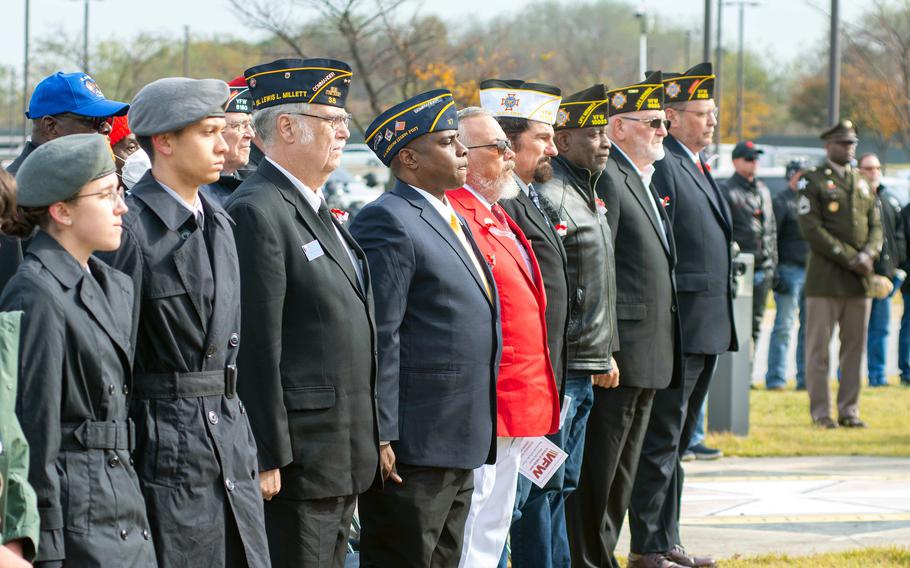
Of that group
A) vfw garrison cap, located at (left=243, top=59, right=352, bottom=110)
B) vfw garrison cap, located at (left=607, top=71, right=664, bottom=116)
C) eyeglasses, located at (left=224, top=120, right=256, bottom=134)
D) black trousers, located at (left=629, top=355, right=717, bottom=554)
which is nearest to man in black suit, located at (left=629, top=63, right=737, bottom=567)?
black trousers, located at (left=629, top=355, right=717, bottom=554)

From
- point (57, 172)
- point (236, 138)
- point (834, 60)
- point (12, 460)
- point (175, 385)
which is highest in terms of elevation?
point (834, 60)

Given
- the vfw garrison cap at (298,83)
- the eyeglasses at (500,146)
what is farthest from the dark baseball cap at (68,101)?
the eyeglasses at (500,146)

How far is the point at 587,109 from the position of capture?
644 centimetres

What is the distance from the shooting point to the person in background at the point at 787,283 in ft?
46.9

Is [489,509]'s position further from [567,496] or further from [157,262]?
[157,262]

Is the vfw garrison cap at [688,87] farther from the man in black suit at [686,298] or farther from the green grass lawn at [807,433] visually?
the green grass lawn at [807,433]

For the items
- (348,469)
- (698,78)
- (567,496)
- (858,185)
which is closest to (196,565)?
(348,469)

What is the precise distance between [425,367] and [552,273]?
43.3 inches

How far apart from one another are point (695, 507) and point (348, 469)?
441cm

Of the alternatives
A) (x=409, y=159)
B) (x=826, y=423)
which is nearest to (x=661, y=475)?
(x=409, y=159)

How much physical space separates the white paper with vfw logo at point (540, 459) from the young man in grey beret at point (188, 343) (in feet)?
6.16

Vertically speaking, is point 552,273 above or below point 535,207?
below

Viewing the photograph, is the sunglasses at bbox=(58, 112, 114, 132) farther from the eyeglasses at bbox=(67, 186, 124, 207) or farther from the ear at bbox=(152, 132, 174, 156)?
the eyeglasses at bbox=(67, 186, 124, 207)

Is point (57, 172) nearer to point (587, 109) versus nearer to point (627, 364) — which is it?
point (587, 109)
